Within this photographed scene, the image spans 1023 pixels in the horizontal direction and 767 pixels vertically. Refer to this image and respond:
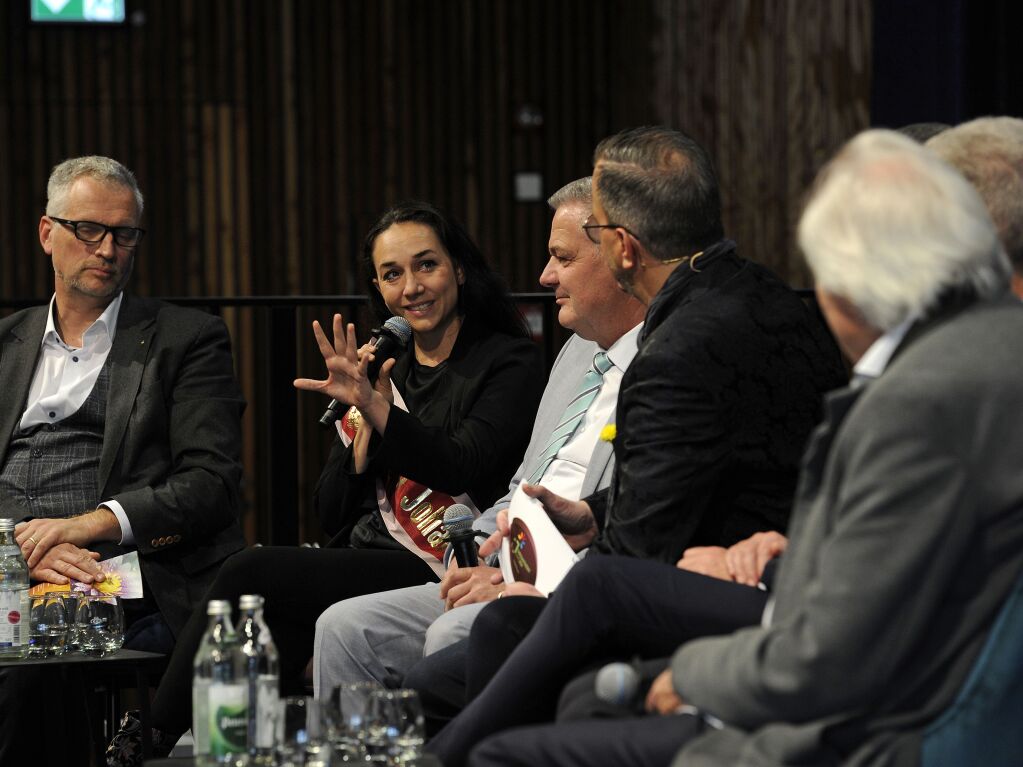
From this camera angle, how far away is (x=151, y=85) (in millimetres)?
7469

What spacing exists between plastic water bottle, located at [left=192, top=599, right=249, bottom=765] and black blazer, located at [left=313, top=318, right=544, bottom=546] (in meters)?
1.19

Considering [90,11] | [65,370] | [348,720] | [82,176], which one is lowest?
[348,720]

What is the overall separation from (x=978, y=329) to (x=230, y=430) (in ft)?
7.88

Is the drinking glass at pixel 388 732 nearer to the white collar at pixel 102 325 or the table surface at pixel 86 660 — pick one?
the table surface at pixel 86 660

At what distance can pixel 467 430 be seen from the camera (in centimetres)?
329

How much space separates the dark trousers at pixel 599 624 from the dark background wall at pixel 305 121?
5221mm

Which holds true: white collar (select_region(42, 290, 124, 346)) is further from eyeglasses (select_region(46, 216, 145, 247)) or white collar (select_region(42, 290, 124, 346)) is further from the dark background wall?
the dark background wall

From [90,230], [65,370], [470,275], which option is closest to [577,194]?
[470,275]

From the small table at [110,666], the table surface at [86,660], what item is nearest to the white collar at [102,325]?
the small table at [110,666]

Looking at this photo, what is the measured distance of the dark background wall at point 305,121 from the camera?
293 inches

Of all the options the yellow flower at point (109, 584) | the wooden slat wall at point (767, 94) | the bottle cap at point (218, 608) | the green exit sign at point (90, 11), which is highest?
the green exit sign at point (90, 11)

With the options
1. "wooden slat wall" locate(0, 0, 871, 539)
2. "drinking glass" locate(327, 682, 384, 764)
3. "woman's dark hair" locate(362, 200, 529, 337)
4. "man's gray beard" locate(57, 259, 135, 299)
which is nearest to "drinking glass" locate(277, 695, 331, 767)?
"drinking glass" locate(327, 682, 384, 764)

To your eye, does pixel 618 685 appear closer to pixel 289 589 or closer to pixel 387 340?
pixel 289 589

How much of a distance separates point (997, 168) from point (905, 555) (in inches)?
36.4
